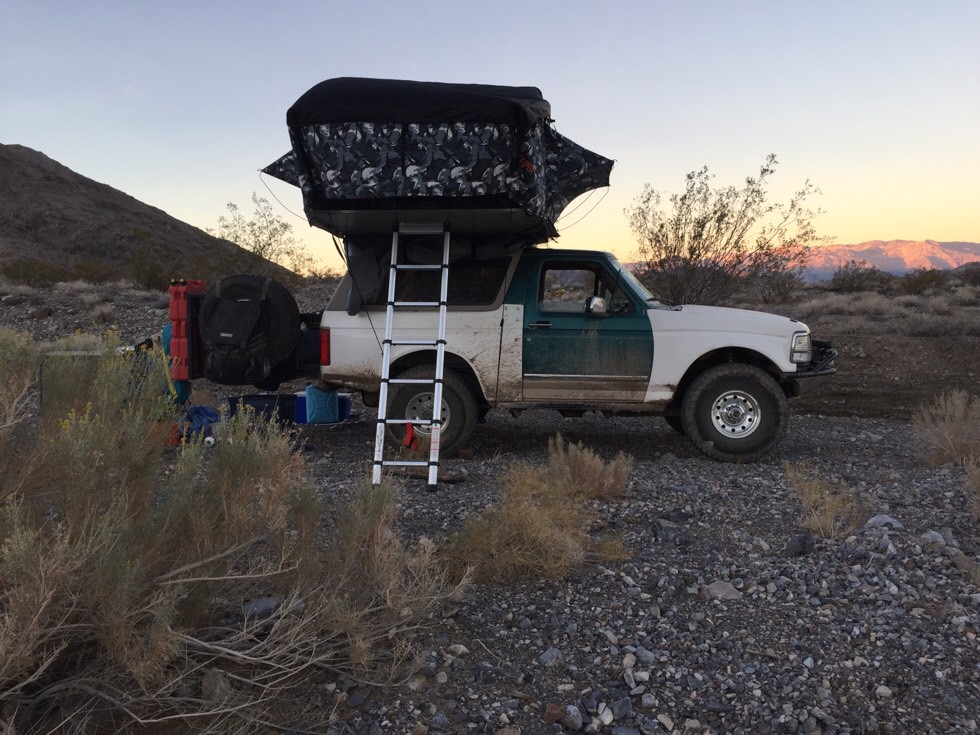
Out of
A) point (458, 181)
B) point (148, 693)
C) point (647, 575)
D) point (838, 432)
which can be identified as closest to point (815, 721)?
point (647, 575)

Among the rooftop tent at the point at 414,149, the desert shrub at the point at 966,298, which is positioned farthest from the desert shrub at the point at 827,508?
the desert shrub at the point at 966,298

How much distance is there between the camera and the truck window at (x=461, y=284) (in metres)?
7.61

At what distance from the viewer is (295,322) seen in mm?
7480

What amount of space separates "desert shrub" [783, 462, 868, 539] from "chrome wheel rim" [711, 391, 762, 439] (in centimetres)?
141

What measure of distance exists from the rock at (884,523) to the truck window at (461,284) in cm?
380

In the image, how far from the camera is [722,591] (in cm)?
427

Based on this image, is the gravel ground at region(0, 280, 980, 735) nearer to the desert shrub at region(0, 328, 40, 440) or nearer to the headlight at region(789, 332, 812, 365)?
the headlight at region(789, 332, 812, 365)

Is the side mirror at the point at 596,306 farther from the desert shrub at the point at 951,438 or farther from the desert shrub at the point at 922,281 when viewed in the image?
the desert shrub at the point at 922,281

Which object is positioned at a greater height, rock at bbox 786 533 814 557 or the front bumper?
the front bumper

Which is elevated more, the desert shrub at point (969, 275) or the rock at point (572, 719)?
the desert shrub at point (969, 275)

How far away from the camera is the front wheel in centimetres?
745

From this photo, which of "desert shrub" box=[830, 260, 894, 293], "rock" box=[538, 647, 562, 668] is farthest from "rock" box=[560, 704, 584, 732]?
"desert shrub" box=[830, 260, 894, 293]

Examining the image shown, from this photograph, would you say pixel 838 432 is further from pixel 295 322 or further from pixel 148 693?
pixel 148 693

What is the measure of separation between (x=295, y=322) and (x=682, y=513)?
13.1 feet
